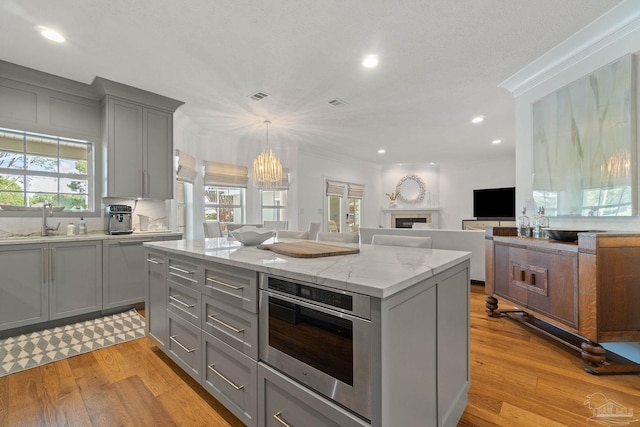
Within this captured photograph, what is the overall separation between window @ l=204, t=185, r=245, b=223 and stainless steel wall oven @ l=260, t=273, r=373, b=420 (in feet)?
13.0

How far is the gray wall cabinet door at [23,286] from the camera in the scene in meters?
2.48

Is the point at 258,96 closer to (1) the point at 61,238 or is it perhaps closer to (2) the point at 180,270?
(2) the point at 180,270

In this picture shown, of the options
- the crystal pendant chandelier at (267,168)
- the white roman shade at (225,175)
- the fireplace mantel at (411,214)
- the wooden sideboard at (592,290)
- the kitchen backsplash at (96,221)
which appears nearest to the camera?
the wooden sideboard at (592,290)

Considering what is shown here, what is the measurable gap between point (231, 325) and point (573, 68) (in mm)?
3504

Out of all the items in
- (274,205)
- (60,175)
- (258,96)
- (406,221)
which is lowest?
(406,221)

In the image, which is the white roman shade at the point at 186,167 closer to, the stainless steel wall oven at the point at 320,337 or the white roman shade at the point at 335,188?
the white roman shade at the point at 335,188

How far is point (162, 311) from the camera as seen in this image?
2.06m

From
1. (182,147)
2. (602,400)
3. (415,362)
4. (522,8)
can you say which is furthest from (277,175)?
(602,400)

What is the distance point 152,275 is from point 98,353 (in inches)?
29.9

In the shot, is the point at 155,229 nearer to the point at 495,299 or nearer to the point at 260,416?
the point at 260,416

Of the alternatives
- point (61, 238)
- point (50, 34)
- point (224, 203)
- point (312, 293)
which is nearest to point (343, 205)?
point (224, 203)

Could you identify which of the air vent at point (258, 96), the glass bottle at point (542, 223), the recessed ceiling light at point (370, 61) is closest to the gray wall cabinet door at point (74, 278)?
the air vent at point (258, 96)

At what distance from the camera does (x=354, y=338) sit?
94 centimetres

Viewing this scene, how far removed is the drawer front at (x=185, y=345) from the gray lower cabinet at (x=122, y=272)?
5.09 ft
